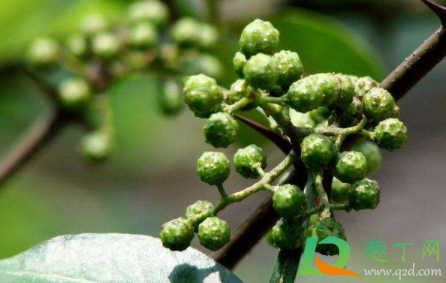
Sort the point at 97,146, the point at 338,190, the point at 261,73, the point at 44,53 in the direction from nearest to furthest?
the point at 261,73, the point at 338,190, the point at 97,146, the point at 44,53

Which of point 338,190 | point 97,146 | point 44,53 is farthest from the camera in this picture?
point 44,53

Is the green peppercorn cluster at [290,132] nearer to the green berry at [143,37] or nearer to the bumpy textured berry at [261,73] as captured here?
the bumpy textured berry at [261,73]

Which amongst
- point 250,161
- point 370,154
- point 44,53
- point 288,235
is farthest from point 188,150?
point 288,235

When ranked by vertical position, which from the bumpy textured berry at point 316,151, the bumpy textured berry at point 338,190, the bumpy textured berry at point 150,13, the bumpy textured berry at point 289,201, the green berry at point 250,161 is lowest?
the bumpy textured berry at point 150,13

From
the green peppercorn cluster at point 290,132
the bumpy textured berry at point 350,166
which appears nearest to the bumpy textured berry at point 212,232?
the green peppercorn cluster at point 290,132

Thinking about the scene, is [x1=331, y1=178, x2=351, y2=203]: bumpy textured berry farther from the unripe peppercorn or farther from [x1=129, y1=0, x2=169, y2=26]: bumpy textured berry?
[x1=129, y1=0, x2=169, y2=26]: bumpy textured berry

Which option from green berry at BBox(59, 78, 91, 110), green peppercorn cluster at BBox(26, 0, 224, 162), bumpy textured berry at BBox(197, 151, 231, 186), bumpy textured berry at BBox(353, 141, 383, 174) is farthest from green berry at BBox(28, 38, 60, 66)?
bumpy textured berry at BBox(197, 151, 231, 186)

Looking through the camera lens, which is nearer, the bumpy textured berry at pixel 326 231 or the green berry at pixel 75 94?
the bumpy textured berry at pixel 326 231

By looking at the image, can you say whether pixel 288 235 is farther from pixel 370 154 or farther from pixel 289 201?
pixel 370 154
